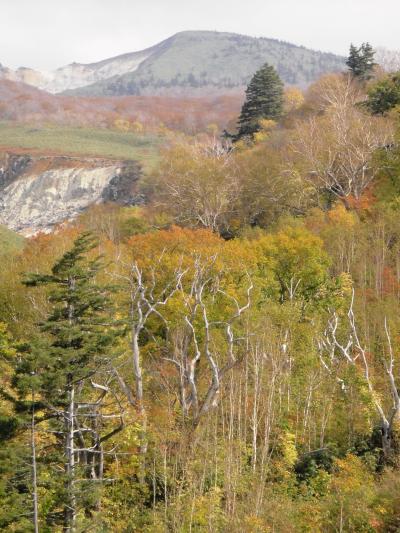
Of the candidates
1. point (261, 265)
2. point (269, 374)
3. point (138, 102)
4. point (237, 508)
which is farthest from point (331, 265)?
point (138, 102)

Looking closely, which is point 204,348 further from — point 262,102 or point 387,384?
point 262,102

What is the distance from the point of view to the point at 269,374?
1920 centimetres

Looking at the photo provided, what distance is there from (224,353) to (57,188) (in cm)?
7112

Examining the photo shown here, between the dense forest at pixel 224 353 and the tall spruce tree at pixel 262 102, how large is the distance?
519 inches

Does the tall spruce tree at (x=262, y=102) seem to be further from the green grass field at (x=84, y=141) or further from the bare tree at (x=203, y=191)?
the green grass field at (x=84, y=141)

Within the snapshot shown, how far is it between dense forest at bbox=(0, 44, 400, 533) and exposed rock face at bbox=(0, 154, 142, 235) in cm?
3795

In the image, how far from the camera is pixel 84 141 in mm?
109438

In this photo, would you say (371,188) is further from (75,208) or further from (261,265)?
(75,208)

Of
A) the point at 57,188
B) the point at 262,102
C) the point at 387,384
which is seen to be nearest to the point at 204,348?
the point at 387,384

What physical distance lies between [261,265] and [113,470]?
49.5ft

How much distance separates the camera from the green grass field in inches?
3900

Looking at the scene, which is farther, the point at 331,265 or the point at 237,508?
the point at 331,265

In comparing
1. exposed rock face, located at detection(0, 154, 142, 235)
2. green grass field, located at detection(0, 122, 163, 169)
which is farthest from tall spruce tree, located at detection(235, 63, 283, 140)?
green grass field, located at detection(0, 122, 163, 169)

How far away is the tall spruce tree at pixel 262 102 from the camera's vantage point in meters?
60.8
